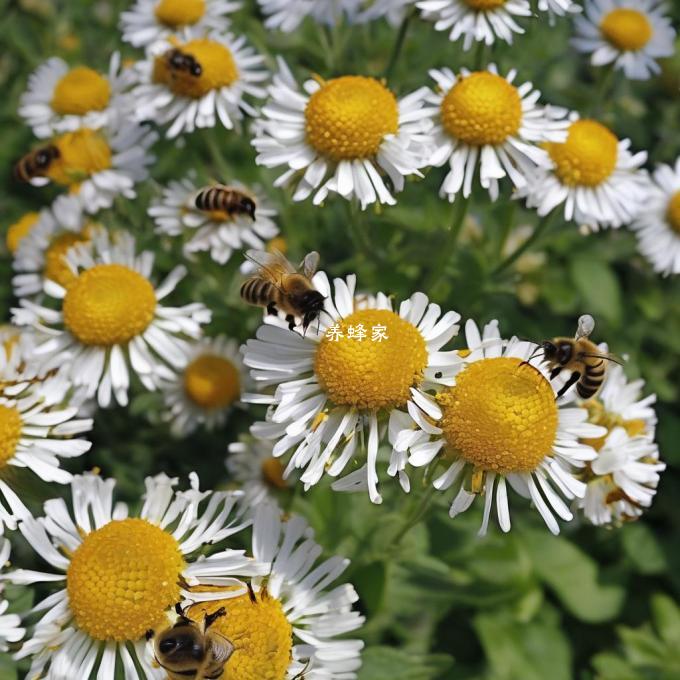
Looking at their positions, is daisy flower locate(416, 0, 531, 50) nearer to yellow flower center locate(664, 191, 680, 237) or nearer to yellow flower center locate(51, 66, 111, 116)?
yellow flower center locate(664, 191, 680, 237)

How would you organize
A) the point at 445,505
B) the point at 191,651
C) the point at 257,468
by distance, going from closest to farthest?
the point at 191,651 < the point at 445,505 < the point at 257,468

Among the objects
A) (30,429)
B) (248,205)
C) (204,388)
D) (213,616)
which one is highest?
(248,205)

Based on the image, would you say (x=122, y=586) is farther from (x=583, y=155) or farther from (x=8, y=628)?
(x=583, y=155)

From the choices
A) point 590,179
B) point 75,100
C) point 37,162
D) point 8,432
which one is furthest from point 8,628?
point 590,179

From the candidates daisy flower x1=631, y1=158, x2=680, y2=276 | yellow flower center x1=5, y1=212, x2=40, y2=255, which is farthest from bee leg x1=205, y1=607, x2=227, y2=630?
daisy flower x1=631, y1=158, x2=680, y2=276

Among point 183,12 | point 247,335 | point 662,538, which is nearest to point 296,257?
point 247,335

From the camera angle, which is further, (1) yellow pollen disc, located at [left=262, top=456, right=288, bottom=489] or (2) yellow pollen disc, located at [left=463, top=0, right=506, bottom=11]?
(1) yellow pollen disc, located at [left=262, top=456, right=288, bottom=489]
